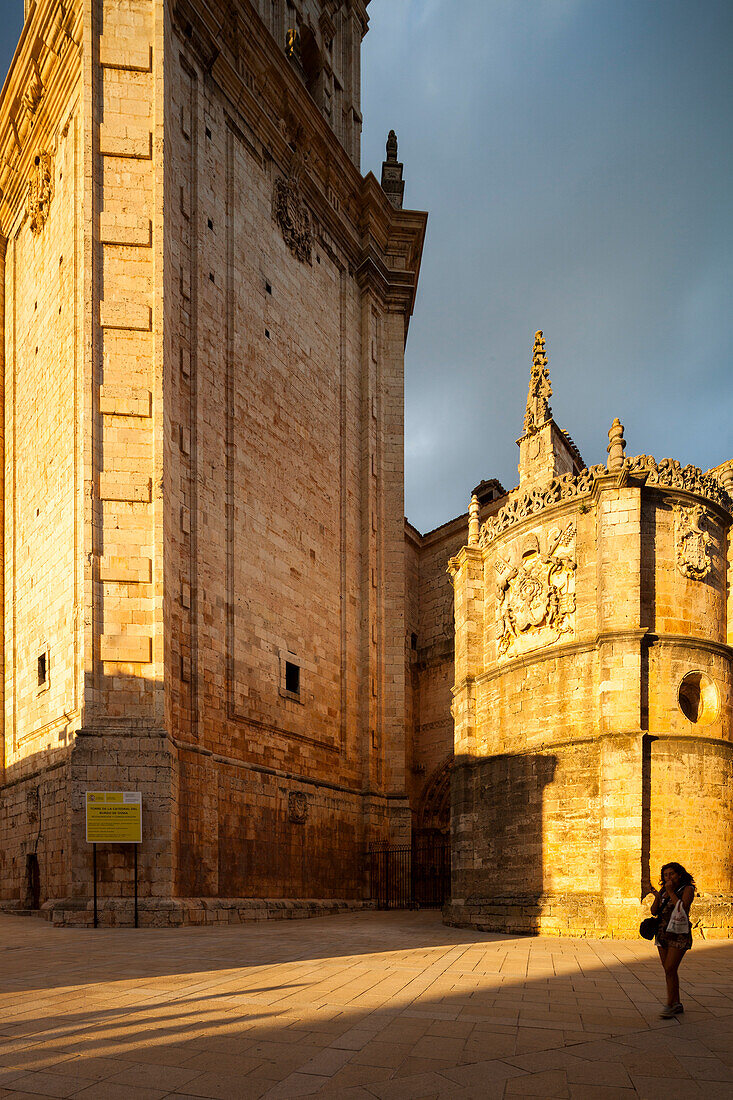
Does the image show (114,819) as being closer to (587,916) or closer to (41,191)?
(587,916)

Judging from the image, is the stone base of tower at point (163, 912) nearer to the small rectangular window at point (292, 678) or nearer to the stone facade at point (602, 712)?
the stone facade at point (602, 712)

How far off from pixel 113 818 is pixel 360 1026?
1051 centimetres

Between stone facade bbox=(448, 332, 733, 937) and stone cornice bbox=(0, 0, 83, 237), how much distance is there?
52.1 ft

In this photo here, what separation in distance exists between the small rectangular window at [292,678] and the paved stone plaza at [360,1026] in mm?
12532

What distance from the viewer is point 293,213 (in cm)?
A: 2628

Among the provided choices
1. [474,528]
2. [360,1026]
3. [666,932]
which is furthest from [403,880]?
[360,1026]

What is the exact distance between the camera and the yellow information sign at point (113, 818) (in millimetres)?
15234

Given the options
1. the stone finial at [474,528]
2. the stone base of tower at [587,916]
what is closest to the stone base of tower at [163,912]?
the stone base of tower at [587,916]

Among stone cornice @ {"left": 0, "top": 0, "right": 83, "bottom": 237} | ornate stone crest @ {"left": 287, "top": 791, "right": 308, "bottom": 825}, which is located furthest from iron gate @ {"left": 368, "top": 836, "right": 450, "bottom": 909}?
stone cornice @ {"left": 0, "top": 0, "right": 83, "bottom": 237}

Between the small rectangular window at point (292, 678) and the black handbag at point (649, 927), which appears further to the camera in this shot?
the small rectangular window at point (292, 678)

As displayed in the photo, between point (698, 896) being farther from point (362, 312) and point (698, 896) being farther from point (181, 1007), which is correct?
point (362, 312)

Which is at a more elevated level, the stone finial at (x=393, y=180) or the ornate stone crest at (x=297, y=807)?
the stone finial at (x=393, y=180)

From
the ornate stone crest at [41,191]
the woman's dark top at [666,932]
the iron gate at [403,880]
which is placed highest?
the ornate stone crest at [41,191]

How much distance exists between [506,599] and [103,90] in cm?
1462
